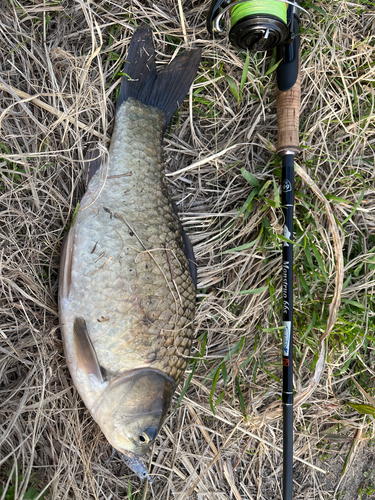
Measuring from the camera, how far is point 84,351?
143 cm

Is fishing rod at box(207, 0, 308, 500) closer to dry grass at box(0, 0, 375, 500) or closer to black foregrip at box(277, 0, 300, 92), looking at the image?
black foregrip at box(277, 0, 300, 92)

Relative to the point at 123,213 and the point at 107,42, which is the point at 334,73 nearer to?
the point at 107,42

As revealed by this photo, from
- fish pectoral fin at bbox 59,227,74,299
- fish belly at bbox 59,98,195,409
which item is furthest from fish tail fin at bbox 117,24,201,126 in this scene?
fish pectoral fin at bbox 59,227,74,299

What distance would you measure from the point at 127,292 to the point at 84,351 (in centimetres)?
30

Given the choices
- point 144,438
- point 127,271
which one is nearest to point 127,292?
point 127,271

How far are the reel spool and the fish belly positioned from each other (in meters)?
0.57

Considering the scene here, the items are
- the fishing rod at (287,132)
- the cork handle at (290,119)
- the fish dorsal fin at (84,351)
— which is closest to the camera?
the fish dorsal fin at (84,351)

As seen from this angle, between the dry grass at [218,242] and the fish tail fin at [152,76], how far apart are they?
11cm

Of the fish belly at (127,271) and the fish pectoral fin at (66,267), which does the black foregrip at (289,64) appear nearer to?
the fish belly at (127,271)

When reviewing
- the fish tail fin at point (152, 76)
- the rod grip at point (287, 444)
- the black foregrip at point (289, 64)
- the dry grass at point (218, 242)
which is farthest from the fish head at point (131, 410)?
the black foregrip at point (289, 64)

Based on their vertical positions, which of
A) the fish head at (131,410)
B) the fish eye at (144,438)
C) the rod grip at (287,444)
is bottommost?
the rod grip at (287,444)

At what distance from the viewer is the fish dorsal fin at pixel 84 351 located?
1.43m

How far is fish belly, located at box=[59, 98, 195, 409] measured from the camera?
56.4 inches

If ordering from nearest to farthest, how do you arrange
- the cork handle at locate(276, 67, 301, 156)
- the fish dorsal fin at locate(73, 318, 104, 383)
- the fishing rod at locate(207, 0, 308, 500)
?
the fish dorsal fin at locate(73, 318, 104, 383)
the fishing rod at locate(207, 0, 308, 500)
the cork handle at locate(276, 67, 301, 156)
